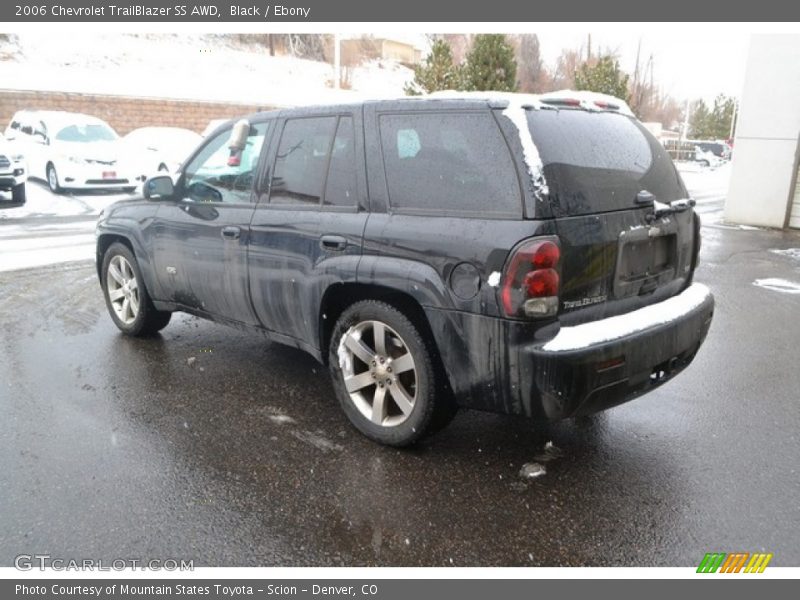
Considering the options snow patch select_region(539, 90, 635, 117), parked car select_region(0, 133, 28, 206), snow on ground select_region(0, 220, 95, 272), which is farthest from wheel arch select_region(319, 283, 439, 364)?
parked car select_region(0, 133, 28, 206)

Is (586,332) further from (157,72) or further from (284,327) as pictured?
(157,72)

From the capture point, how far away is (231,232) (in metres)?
4.22

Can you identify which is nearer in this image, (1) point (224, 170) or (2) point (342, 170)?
(2) point (342, 170)

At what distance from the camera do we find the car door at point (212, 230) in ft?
13.9

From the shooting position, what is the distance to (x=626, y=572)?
2592 millimetres

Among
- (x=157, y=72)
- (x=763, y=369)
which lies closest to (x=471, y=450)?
(x=763, y=369)

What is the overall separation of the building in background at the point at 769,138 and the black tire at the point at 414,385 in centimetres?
1205

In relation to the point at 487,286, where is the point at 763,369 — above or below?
below

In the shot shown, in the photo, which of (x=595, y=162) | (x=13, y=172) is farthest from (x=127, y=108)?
(x=595, y=162)

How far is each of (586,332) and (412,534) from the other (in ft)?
3.95

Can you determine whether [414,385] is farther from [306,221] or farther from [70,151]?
[70,151]

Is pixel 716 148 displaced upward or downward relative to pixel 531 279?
downward

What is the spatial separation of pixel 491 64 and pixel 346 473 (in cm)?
1646

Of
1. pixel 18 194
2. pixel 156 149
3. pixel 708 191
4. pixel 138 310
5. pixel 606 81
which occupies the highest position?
pixel 606 81
